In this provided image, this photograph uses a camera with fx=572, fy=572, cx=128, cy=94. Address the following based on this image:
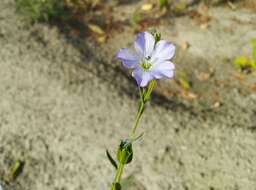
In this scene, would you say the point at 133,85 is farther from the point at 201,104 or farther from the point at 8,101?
the point at 8,101

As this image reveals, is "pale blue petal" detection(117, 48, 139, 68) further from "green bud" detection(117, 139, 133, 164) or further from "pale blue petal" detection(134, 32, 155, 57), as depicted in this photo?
"green bud" detection(117, 139, 133, 164)

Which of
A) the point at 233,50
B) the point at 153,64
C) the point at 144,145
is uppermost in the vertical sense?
the point at 153,64

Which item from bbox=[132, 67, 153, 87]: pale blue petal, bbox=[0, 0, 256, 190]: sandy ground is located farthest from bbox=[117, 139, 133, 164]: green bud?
bbox=[0, 0, 256, 190]: sandy ground

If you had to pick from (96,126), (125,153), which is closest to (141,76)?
(125,153)

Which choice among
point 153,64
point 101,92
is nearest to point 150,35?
point 153,64

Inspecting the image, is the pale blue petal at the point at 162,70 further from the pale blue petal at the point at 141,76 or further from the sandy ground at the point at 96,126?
the sandy ground at the point at 96,126

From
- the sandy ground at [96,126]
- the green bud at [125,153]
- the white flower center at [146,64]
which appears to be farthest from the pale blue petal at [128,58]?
the sandy ground at [96,126]

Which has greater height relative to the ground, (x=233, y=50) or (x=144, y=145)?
(x=144, y=145)

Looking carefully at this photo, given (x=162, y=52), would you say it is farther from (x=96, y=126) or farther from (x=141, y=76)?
(x=96, y=126)
